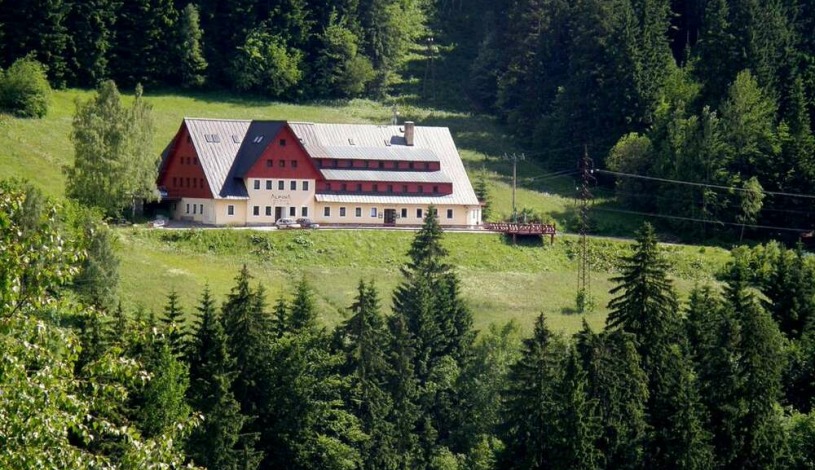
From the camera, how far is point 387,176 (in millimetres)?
87875

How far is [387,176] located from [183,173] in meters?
12.5

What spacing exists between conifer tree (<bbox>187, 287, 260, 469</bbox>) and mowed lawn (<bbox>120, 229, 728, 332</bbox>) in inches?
338

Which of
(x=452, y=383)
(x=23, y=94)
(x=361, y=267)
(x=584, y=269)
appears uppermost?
(x=23, y=94)

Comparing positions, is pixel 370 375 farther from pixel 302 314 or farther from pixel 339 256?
pixel 339 256

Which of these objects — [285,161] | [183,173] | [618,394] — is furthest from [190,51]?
[618,394]

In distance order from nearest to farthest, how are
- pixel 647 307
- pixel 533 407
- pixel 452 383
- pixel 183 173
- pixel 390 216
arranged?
pixel 533 407 → pixel 647 307 → pixel 452 383 → pixel 183 173 → pixel 390 216

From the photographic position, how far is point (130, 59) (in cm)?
10694

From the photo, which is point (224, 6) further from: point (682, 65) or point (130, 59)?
point (682, 65)

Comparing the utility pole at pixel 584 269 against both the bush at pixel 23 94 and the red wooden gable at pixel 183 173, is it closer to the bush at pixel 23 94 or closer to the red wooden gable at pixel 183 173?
the red wooden gable at pixel 183 173

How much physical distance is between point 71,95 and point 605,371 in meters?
55.6

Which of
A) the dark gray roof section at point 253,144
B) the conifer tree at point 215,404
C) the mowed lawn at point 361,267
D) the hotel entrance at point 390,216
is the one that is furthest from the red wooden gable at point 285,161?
the conifer tree at point 215,404

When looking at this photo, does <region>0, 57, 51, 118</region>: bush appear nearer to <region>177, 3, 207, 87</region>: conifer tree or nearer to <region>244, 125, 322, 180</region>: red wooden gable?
<region>177, 3, 207, 87</region>: conifer tree

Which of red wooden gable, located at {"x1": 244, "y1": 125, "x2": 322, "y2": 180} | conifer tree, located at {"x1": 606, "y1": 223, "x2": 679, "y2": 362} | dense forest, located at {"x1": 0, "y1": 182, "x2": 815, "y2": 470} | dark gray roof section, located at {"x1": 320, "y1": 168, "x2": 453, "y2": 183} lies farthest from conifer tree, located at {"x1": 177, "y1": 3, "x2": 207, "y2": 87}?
conifer tree, located at {"x1": 606, "y1": 223, "x2": 679, "y2": 362}

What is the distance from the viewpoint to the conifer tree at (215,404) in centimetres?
5391
